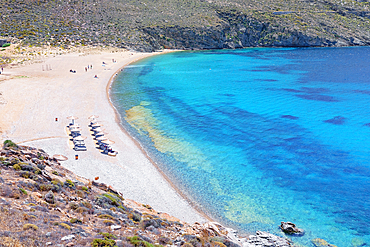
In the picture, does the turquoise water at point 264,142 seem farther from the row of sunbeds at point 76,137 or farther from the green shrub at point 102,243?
the green shrub at point 102,243

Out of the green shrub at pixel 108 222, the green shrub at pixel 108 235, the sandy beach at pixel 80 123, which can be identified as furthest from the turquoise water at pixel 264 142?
the green shrub at pixel 108 235

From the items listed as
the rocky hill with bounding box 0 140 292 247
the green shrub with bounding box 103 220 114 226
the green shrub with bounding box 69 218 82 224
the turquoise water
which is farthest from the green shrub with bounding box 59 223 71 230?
the turquoise water

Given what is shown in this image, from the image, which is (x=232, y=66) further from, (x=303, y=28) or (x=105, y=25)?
(x=303, y=28)

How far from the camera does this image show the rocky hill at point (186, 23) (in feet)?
294

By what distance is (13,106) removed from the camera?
37.9 m

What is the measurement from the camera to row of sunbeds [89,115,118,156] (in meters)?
28.1

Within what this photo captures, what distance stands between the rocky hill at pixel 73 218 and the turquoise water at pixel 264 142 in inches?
185

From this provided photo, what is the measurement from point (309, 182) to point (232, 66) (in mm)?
59065

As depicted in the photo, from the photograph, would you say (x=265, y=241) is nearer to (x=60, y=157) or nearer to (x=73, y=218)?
(x=73, y=218)

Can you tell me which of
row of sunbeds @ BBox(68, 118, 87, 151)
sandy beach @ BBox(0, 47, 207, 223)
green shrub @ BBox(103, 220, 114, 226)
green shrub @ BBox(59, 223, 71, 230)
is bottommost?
sandy beach @ BBox(0, 47, 207, 223)

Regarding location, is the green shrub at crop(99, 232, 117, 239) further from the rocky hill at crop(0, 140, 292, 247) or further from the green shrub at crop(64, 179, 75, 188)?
the green shrub at crop(64, 179, 75, 188)

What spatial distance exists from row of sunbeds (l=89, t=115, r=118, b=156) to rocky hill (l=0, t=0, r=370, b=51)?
2299 inches

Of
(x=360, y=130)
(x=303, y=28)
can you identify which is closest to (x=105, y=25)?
(x=303, y=28)

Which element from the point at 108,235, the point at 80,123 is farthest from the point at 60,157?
the point at 108,235
